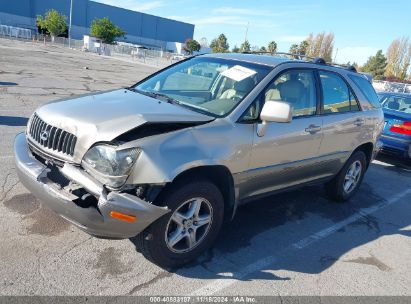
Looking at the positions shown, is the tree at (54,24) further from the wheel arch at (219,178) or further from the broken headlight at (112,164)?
the broken headlight at (112,164)

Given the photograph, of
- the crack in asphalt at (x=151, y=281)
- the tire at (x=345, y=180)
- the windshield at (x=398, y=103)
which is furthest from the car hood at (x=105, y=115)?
the windshield at (x=398, y=103)

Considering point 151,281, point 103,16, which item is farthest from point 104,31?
point 151,281

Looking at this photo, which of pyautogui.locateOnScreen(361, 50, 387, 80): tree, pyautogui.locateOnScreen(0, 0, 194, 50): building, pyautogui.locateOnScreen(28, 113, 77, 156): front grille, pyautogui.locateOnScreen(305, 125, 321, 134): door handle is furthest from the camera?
pyautogui.locateOnScreen(0, 0, 194, 50): building

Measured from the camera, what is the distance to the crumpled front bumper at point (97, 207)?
2.75 meters

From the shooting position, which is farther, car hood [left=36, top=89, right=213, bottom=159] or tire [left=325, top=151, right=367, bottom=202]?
tire [left=325, top=151, right=367, bottom=202]

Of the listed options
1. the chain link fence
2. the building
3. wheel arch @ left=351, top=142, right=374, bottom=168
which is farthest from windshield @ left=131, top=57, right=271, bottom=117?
the building

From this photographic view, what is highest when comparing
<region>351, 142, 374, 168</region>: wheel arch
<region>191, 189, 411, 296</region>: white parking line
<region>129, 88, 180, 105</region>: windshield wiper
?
<region>129, 88, 180, 105</region>: windshield wiper

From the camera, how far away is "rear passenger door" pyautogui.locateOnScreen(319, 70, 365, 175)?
15.1ft

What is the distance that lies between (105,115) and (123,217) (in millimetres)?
898

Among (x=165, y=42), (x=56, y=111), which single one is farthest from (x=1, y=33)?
(x=56, y=111)

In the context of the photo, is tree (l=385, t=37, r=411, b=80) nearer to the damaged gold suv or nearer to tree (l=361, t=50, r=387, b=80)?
tree (l=361, t=50, r=387, b=80)

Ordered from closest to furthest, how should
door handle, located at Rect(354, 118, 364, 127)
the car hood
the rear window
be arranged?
the car hood, door handle, located at Rect(354, 118, 364, 127), the rear window

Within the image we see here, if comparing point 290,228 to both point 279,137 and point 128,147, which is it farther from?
point 128,147

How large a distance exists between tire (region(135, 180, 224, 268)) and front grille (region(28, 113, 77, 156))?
86cm
